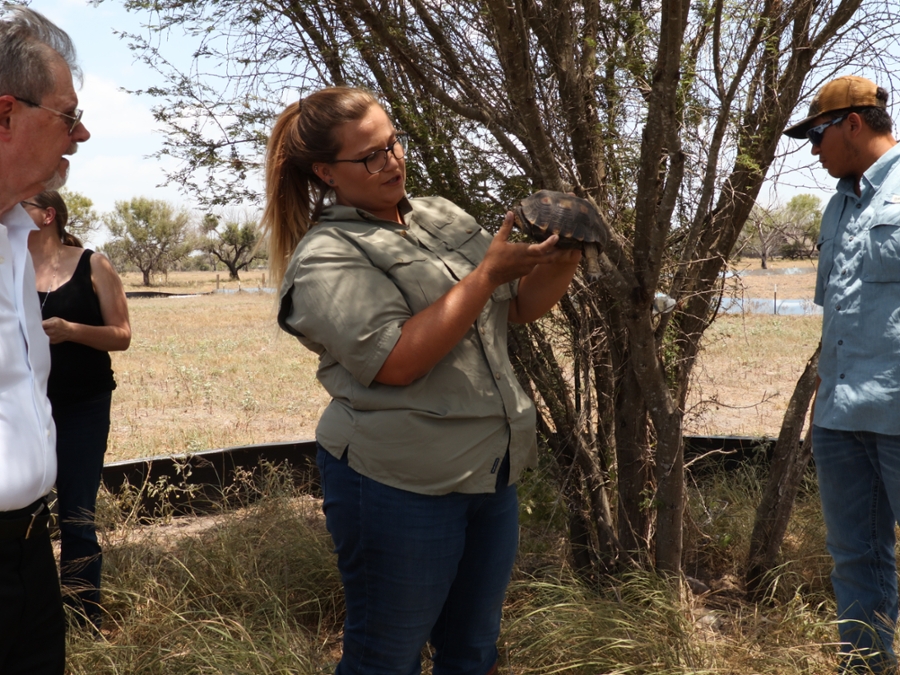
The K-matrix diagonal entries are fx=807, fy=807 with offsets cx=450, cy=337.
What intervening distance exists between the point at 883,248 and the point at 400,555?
183 centimetres

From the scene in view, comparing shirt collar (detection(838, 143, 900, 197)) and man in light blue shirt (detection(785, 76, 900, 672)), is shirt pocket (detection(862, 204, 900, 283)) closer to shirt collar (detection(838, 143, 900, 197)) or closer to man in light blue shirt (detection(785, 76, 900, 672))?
man in light blue shirt (detection(785, 76, 900, 672))

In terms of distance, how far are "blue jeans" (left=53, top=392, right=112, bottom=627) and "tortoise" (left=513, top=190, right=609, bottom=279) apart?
89.8 inches

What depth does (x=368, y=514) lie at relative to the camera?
1910 mm

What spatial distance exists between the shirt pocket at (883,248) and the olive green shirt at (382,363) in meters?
1.33

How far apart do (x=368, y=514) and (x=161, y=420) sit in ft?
21.9

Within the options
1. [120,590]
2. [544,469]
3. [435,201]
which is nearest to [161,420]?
[120,590]

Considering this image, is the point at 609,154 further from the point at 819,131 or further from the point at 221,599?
the point at 221,599

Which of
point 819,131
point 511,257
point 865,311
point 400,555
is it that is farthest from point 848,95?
point 400,555

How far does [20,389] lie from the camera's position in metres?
1.63

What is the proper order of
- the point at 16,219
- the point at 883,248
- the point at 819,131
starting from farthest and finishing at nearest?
the point at 819,131, the point at 883,248, the point at 16,219

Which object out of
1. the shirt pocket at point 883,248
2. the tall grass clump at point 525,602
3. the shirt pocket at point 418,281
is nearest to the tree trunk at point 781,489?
the tall grass clump at point 525,602

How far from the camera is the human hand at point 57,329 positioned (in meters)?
3.25

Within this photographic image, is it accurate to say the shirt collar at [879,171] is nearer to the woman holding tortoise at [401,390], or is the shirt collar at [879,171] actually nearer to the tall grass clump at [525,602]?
the woman holding tortoise at [401,390]

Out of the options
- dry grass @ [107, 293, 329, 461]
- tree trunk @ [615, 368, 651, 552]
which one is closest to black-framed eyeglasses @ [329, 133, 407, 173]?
dry grass @ [107, 293, 329, 461]
